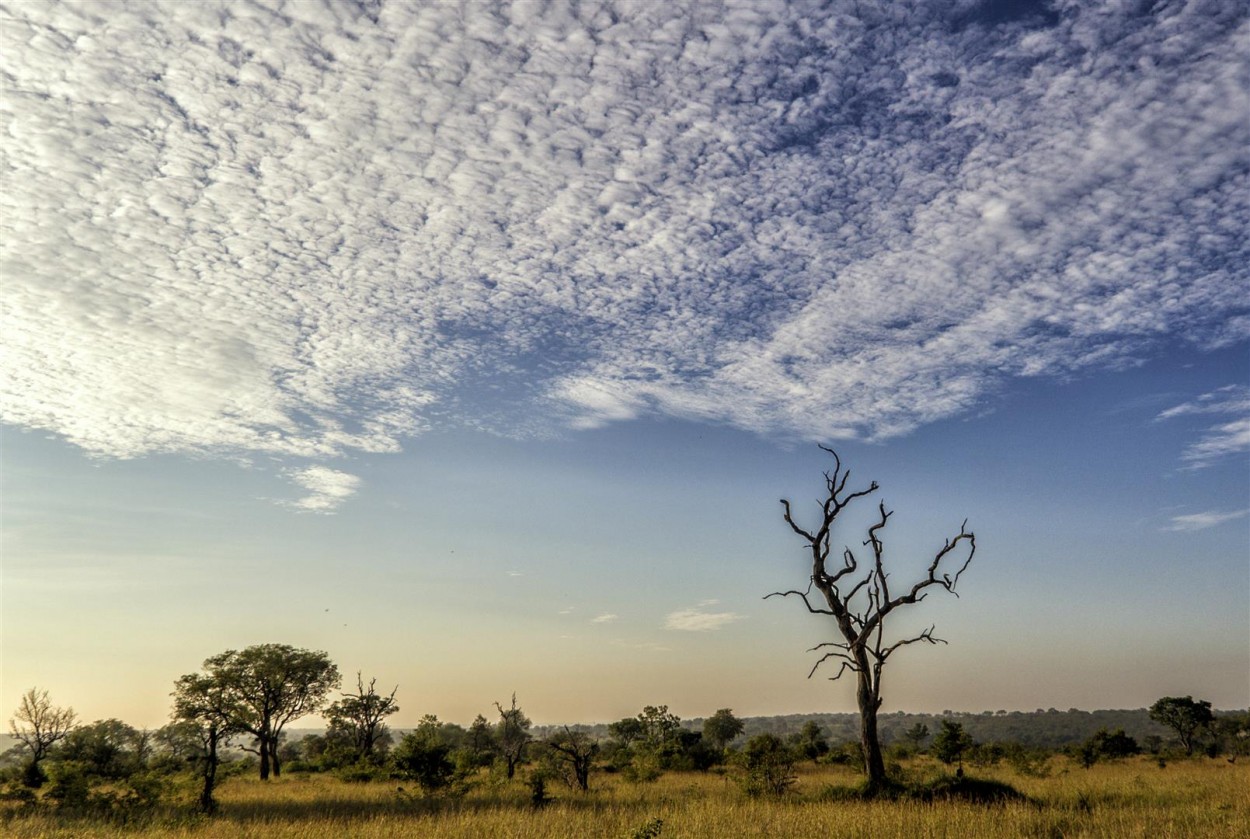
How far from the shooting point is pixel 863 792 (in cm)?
2077

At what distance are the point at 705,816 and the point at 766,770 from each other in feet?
26.5

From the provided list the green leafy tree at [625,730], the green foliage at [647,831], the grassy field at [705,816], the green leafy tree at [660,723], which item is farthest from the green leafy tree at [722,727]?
the green foliage at [647,831]

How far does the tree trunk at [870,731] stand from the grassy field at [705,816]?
1.34 meters

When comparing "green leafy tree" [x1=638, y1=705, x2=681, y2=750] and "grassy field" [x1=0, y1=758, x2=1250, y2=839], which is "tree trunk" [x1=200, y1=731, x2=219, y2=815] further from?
"green leafy tree" [x1=638, y1=705, x2=681, y2=750]

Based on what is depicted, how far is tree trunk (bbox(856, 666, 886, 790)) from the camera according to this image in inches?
850

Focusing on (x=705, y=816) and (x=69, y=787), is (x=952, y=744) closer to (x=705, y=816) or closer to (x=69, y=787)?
(x=705, y=816)

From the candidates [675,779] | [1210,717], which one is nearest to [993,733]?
[1210,717]

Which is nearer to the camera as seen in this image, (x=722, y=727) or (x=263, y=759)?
(x=263, y=759)

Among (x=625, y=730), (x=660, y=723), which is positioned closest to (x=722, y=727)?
(x=625, y=730)

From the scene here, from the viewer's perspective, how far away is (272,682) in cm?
5381

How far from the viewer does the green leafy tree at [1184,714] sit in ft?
197

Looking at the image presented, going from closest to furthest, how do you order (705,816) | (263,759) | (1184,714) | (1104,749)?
(705,816)
(263,759)
(1104,749)
(1184,714)

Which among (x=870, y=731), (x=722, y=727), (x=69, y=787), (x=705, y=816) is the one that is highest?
(x=870, y=731)

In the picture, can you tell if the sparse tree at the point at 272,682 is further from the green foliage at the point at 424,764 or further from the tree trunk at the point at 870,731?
the tree trunk at the point at 870,731
